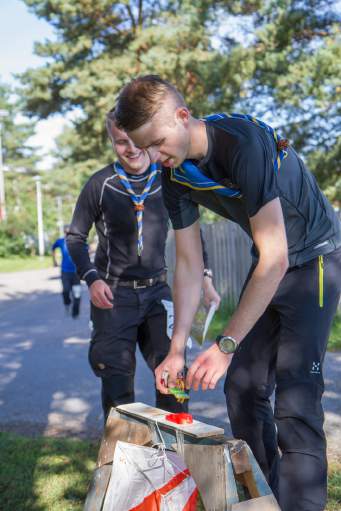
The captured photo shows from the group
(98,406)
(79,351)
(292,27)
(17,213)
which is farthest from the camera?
(17,213)

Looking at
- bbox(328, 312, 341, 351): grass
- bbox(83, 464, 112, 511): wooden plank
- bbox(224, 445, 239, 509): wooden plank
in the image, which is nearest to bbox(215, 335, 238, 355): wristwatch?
bbox(224, 445, 239, 509): wooden plank

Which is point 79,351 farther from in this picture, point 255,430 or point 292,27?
point 292,27

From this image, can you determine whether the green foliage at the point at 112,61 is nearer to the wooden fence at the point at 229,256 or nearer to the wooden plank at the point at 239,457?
the wooden fence at the point at 229,256

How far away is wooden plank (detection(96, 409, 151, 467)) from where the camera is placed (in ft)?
8.71

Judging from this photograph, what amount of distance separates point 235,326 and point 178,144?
0.71 metres

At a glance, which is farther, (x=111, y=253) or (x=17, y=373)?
(x=17, y=373)

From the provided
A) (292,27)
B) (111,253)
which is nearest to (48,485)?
(111,253)

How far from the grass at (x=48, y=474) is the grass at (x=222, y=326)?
114cm

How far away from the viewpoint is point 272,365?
10.4 feet

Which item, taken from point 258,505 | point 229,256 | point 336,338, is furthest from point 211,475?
point 229,256

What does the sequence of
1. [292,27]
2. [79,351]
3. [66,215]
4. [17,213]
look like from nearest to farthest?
[79,351], [292,27], [17,213], [66,215]

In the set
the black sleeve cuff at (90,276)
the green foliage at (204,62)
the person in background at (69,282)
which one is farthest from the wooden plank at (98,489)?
the green foliage at (204,62)

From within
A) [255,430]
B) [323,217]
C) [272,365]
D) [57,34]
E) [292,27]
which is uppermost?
[57,34]

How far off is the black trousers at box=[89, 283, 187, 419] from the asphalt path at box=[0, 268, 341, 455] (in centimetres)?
123
